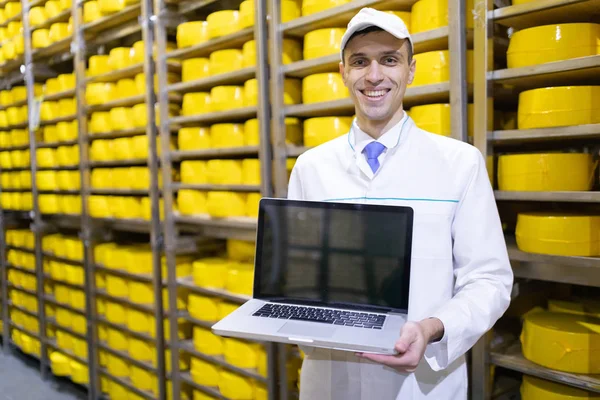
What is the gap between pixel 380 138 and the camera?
115 cm

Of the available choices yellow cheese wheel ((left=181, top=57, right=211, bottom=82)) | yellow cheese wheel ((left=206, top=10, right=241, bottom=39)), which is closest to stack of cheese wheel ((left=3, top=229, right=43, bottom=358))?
yellow cheese wheel ((left=181, top=57, right=211, bottom=82))

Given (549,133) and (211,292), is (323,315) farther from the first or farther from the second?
(211,292)

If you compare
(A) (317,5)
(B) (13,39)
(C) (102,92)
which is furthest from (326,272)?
(B) (13,39)

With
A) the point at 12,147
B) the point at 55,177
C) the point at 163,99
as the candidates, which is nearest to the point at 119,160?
the point at 163,99

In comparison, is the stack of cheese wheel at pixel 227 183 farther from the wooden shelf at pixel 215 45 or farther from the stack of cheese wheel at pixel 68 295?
the stack of cheese wheel at pixel 68 295

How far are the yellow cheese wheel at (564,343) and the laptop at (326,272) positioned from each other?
23.3 inches

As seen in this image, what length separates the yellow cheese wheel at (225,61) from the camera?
2.16 m

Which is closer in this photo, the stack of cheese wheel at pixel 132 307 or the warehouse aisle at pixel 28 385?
the stack of cheese wheel at pixel 132 307

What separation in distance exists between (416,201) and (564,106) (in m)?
0.54

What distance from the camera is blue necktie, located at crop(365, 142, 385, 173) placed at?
1155 millimetres

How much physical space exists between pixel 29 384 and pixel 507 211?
3.71 meters

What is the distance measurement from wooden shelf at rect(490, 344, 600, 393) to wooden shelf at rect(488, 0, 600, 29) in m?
1.00

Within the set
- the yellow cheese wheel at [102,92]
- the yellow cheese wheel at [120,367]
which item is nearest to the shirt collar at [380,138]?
the yellow cheese wheel at [102,92]

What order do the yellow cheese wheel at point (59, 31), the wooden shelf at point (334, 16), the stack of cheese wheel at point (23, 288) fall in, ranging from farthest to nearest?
the stack of cheese wheel at point (23, 288), the yellow cheese wheel at point (59, 31), the wooden shelf at point (334, 16)
